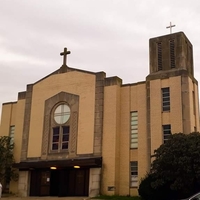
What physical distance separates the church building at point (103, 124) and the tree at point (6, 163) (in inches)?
31.9

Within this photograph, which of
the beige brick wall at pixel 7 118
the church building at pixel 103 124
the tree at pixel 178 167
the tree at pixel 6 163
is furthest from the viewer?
the beige brick wall at pixel 7 118

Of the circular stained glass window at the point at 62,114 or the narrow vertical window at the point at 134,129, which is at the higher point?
the circular stained glass window at the point at 62,114

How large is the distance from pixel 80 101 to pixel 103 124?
3269 mm

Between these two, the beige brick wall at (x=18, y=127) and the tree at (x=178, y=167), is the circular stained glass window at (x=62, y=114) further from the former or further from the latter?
the tree at (x=178, y=167)

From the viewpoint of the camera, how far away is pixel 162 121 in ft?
101

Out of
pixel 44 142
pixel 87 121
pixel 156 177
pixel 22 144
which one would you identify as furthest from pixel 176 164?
pixel 22 144

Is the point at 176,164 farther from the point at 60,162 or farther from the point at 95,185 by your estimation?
the point at 60,162

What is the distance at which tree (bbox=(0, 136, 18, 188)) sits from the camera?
1369 inches

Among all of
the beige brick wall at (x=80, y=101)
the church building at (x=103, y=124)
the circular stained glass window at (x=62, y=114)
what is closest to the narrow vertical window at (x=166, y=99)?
the church building at (x=103, y=124)

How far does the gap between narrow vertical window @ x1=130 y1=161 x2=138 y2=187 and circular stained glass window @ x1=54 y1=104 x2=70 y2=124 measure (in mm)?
7313

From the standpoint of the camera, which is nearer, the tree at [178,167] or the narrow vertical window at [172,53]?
the tree at [178,167]

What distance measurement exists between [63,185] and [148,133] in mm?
8382

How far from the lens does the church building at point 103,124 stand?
30.6m

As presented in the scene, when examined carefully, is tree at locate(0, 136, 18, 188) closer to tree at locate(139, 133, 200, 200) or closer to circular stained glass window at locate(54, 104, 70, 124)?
circular stained glass window at locate(54, 104, 70, 124)
